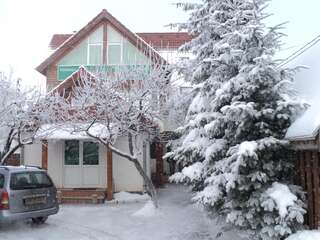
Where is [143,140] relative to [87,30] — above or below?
below

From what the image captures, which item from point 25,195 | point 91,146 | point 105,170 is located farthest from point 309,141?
point 91,146

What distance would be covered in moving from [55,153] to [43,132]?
7.96ft

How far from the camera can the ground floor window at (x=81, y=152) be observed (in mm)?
20312

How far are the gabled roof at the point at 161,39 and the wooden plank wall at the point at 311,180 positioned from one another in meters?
20.5

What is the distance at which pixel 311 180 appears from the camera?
890 centimetres

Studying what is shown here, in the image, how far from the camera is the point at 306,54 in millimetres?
11727

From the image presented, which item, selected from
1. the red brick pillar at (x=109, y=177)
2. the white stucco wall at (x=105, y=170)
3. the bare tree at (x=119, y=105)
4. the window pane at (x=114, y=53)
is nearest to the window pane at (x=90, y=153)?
the white stucco wall at (x=105, y=170)

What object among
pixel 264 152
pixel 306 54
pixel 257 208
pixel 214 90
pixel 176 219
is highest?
pixel 306 54

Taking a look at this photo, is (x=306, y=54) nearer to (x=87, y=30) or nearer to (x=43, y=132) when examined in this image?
(x=43, y=132)

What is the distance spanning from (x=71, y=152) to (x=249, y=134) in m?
12.8

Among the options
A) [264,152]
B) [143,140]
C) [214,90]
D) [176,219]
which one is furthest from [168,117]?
[264,152]

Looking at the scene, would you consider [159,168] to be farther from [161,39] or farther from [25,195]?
[25,195]

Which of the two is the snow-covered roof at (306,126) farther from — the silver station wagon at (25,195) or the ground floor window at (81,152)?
the ground floor window at (81,152)

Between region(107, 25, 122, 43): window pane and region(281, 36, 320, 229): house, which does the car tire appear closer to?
region(281, 36, 320, 229): house
